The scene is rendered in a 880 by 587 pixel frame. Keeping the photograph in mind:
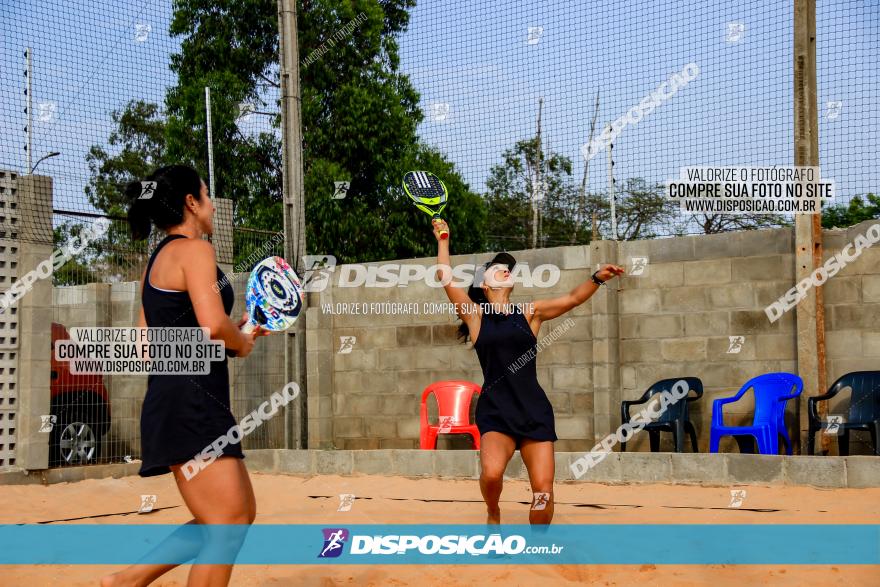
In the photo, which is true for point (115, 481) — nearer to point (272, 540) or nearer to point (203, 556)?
point (272, 540)

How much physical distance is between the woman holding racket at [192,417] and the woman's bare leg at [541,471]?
2.29 m

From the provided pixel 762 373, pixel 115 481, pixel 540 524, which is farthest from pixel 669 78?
pixel 115 481

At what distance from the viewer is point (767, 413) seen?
325 inches

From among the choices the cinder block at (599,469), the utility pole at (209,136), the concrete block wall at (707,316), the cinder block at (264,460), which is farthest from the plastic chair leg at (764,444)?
the utility pole at (209,136)

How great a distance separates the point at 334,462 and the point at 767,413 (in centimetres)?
418

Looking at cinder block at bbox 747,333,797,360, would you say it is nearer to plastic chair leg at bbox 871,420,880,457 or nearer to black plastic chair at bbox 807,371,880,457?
black plastic chair at bbox 807,371,880,457

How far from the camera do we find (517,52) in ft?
33.1

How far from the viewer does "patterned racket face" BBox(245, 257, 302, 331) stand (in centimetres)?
398

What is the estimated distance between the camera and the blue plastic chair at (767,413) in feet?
26.7

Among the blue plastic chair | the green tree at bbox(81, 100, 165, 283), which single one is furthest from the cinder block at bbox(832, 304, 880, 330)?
Answer: the green tree at bbox(81, 100, 165, 283)

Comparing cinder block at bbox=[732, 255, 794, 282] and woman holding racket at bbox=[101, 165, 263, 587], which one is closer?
woman holding racket at bbox=[101, 165, 263, 587]

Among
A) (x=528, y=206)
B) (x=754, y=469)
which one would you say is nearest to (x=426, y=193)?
(x=754, y=469)

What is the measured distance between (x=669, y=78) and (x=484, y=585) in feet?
20.3

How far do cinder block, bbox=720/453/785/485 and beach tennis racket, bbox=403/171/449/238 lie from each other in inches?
134
